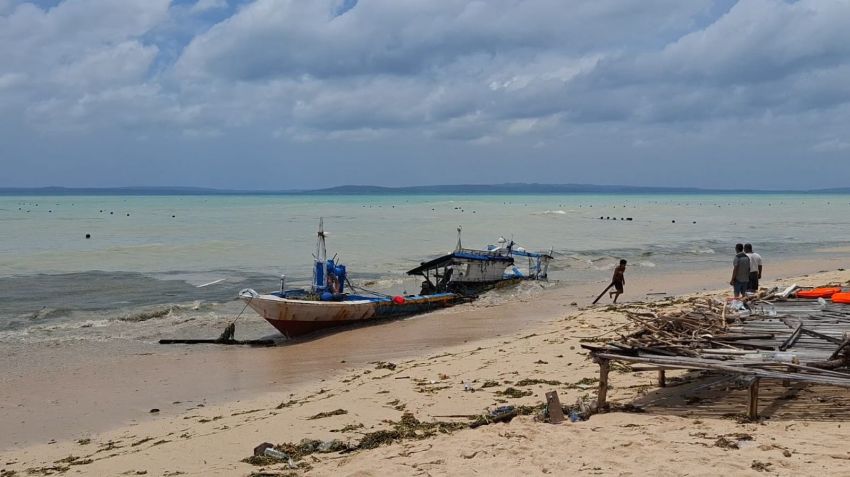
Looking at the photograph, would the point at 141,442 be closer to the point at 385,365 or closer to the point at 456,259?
the point at 385,365

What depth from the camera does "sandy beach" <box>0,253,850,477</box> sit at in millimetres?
7012

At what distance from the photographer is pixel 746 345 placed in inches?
348

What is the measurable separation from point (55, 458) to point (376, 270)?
949 inches

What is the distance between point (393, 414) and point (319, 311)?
853cm

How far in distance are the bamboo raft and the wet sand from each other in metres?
5.86

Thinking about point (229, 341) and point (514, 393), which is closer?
point (514, 393)

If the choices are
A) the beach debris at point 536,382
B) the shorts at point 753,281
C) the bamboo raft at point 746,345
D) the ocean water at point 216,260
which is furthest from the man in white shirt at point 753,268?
the ocean water at point 216,260

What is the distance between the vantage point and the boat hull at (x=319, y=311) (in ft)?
55.2

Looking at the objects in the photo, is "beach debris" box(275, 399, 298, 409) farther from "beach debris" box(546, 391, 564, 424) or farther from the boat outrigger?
the boat outrigger

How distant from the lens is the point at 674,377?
9.78 meters

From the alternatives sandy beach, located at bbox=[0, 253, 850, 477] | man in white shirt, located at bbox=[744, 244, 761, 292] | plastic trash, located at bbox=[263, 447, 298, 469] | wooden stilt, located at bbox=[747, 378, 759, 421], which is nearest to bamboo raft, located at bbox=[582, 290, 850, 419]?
wooden stilt, located at bbox=[747, 378, 759, 421]

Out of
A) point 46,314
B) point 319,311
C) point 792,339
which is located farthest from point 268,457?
point 46,314

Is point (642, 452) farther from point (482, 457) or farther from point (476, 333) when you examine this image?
point (476, 333)

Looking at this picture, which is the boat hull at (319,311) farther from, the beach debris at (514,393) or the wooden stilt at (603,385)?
the wooden stilt at (603,385)
